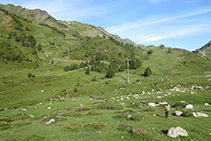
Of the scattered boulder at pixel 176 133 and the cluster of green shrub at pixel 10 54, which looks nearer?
the scattered boulder at pixel 176 133

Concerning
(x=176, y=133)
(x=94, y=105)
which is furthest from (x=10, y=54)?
(x=176, y=133)

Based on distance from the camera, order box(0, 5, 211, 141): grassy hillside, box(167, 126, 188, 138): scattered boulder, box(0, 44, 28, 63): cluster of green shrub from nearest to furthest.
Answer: box(167, 126, 188, 138): scattered boulder, box(0, 5, 211, 141): grassy hillside, box(0, 44, 28, 63): cluster of green shrub

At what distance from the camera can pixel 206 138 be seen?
587 inches

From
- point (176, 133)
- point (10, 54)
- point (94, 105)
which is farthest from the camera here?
point (10, 54)

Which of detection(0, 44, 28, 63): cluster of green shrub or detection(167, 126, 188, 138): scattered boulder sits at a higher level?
detection(0, 44, 28, 63): cluster of green shrub

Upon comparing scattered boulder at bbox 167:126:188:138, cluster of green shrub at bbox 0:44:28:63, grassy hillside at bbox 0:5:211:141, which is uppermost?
cluster of green shrub at bbox 0:44:28:63

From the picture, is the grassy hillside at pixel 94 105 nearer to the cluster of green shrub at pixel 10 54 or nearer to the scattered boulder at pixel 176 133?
the cluster of green shrub at pixel 10 54

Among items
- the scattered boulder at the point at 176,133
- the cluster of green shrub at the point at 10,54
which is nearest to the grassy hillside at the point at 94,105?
the cluster of green shrub at the point at 10,54

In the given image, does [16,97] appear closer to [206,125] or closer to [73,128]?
[73,128]

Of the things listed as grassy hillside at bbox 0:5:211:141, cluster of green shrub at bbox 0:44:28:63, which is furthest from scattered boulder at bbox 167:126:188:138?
cluster of green shrub at bbox 0:44:28:63

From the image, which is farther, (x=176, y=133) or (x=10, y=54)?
(x=10, y=54)

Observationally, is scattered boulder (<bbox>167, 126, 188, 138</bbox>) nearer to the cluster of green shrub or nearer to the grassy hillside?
the grassy hillside

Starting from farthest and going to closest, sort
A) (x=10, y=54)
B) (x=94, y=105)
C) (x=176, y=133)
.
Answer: (x=10, y=54) < (x=94, y=105) < (x=176, y=133)

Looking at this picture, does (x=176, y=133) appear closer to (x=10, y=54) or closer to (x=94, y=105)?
(x=94, y=105)
